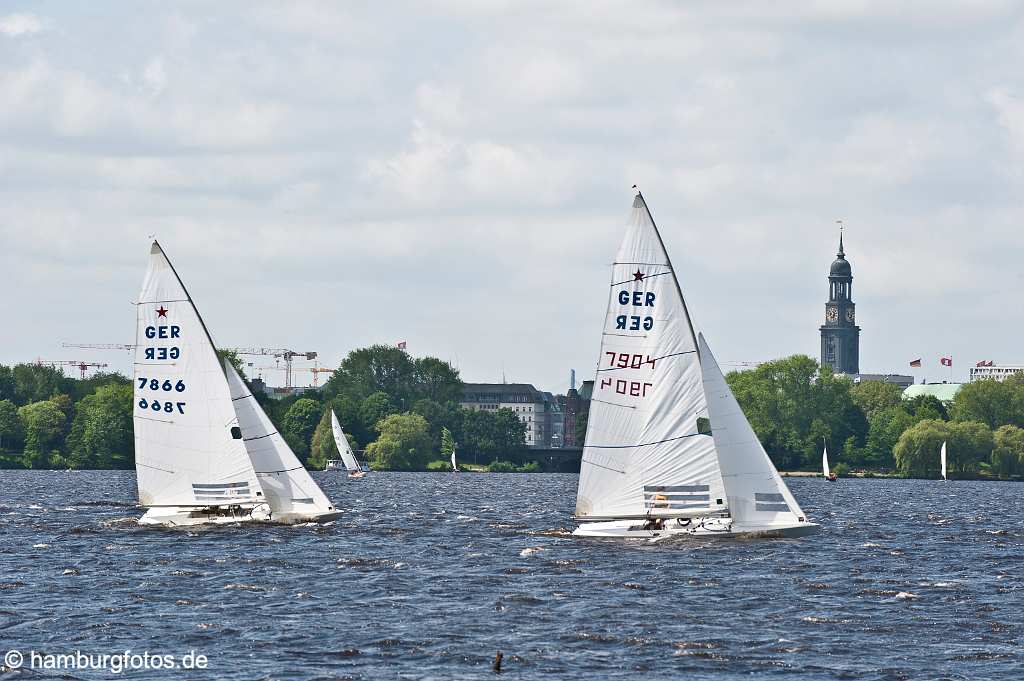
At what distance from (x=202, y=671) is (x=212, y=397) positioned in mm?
36735

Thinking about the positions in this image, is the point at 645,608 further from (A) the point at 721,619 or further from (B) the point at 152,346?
(B) the point at 152,346

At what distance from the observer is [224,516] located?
77500 mm

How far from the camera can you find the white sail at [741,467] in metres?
68.9

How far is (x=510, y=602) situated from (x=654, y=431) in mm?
15625

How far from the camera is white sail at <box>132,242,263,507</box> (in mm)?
76062

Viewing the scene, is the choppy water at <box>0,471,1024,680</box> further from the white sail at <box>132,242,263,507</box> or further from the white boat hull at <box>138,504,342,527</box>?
the white sail at <box>132,242,263,507</box>

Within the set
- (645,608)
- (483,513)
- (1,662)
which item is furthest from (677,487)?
(483,513)

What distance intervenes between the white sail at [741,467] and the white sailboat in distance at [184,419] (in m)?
20.9

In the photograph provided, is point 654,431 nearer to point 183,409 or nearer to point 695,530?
point 695,530

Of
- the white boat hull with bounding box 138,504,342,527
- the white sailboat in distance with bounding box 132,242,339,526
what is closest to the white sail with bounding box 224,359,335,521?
the white boat hull with bounding box 138,504,342,527

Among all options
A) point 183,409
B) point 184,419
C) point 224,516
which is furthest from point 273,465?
point 183,409

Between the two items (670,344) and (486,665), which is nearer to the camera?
(486,665)

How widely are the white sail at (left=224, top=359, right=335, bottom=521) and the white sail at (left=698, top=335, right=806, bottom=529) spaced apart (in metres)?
19.0

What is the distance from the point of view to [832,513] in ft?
366
